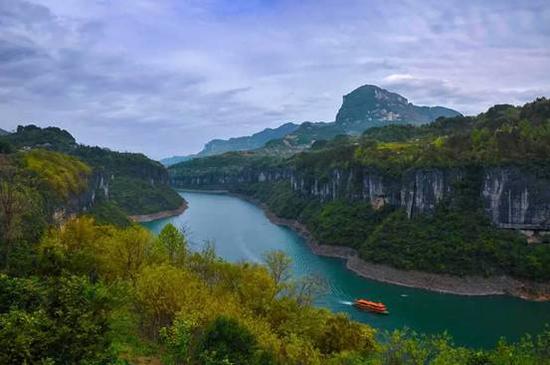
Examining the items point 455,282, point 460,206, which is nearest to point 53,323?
point 455,282

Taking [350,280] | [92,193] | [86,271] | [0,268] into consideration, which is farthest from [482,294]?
[92,193]

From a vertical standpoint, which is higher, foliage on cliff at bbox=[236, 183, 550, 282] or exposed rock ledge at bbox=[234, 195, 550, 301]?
foliage on cliff at bbox=[236, 183, 550, 282]

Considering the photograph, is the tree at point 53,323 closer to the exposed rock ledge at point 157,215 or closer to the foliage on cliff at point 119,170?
the foliage on cliff at point 119,170

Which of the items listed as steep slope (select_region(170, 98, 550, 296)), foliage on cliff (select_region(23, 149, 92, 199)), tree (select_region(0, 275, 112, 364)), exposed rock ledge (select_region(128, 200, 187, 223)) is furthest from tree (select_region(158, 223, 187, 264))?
exposed rock ledge (select_region(128, 200, 187, 223))

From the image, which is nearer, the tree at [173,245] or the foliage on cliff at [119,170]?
the tree at [173,245]

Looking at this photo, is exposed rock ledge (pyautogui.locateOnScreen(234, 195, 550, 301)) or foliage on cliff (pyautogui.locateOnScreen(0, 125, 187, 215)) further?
foliage on cliff (pyautogui.locateOnScreen(0, 125, 187, 215))

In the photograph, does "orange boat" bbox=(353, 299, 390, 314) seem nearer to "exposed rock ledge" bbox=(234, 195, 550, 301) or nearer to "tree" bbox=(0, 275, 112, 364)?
"exposed rock ledge" bbox=(234, 195, 550, 301)

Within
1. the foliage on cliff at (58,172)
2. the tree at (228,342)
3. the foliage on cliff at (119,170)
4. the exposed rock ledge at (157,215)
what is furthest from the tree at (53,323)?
the exposed rock ledge at (157,215)

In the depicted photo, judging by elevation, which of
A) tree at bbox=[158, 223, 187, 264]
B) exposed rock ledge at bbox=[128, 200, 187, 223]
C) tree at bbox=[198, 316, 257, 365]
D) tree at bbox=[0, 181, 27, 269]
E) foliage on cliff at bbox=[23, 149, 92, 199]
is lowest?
exposed rock ledge at bbox=[128, 200, 187, 223]

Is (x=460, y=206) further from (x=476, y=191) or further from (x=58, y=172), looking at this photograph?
(x=58, y=172)

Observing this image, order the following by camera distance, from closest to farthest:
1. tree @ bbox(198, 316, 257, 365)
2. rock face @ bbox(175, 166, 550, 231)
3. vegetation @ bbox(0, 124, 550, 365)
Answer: vegetation @ bbox(0, 124, 550, 365)
tree @ bbox(198, 316, 257, 365)
rock face @ bbox(175, 166, 550, 231)

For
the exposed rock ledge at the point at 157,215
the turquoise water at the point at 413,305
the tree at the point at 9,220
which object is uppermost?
the tree at the point at 9,220

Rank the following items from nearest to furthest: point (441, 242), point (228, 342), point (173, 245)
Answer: point (228, 342), point (173, 245), point (441, 242)

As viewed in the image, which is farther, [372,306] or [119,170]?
[119,170]
